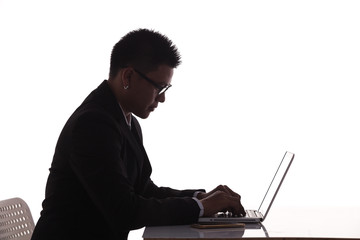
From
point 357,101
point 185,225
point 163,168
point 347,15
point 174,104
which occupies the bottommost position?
point 185,225

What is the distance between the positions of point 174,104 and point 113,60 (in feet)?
8.56

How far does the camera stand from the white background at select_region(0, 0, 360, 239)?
15.0ft

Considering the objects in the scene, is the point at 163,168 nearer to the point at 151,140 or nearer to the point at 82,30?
the point at 151,140

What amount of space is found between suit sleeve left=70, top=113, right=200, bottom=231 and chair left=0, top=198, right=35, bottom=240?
1.60ft

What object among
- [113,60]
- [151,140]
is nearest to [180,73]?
[151,140]

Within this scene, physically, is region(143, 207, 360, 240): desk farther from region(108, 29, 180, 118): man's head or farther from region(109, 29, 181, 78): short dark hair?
region(109, 29, 181, 78): short dark hair

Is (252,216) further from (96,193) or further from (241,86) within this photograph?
(241,86)

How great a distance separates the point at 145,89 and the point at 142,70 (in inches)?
2.6

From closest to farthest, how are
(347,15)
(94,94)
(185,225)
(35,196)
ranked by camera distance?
(185,225) → (94,94) → (347,15) → (35,196)

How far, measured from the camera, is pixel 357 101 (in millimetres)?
4574

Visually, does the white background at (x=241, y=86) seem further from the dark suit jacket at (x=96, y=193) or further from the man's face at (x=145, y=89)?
the dark suit jacket at (x=96, y=193)

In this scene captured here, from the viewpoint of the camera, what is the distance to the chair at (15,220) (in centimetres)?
213

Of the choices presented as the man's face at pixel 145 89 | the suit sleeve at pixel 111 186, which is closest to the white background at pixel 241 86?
the man's face at pixel 145 89

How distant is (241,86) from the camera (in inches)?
183
